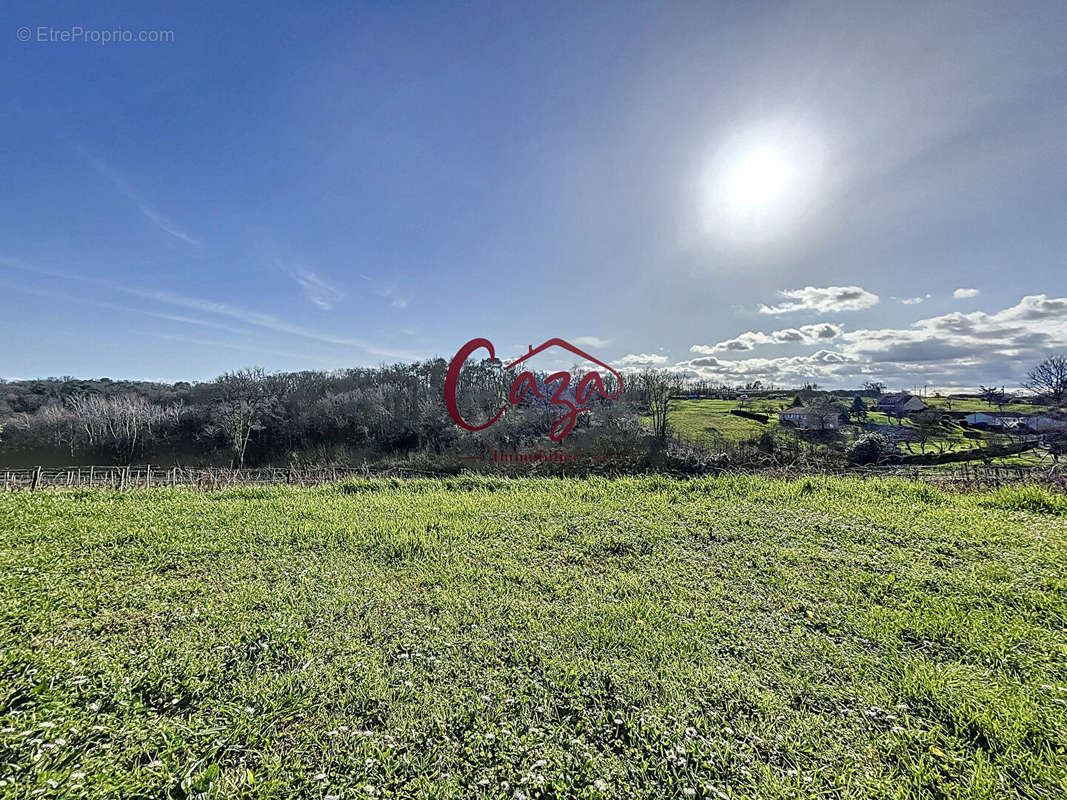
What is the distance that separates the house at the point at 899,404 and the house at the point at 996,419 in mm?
2989

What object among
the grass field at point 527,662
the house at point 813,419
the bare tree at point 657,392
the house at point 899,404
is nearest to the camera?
the grass field at point 527,662

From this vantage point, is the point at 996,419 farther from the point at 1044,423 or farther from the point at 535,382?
the point at 535,382

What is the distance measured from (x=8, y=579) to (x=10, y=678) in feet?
8.29

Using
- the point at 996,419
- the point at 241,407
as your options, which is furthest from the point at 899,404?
the point at 241,407

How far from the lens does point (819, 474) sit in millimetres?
11492

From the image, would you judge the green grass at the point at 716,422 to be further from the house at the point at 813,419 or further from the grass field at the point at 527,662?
the grass field at the point at 527,662

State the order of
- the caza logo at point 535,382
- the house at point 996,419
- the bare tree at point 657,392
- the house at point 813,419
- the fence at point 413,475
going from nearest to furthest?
the fence at point 413,475 → the caza logo at point 535,382 → the bare tree at point 657,392 → the house at point 813,419 → the house at point 996,419

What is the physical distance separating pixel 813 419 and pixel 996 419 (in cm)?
1486

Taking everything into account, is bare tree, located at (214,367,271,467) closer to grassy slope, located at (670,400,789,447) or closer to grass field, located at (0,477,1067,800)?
grass field, located at (0,477,1067,800)

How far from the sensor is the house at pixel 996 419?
27484 mm

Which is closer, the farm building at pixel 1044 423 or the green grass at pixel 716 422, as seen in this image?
the green grass at pixel 716 422

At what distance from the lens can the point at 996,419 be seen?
28906mm

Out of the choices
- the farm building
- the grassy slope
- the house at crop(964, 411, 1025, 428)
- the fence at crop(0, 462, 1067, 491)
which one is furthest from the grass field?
the house at crop(964, 411, 1025, 428)

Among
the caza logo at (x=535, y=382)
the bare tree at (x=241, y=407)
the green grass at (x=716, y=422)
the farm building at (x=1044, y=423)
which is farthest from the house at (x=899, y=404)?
the bare tree at (x=241, y=407)
